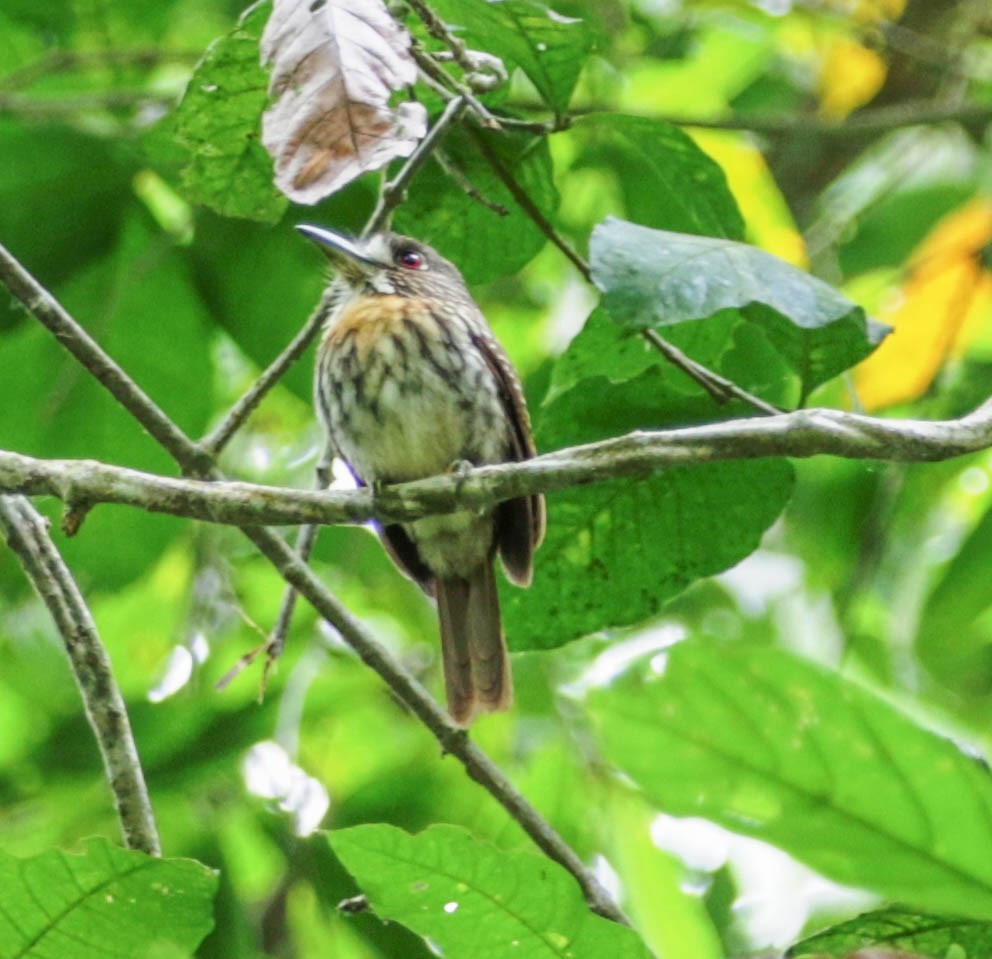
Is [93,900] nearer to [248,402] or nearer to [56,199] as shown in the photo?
[248,402]

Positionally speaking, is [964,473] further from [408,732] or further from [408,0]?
[408,0]

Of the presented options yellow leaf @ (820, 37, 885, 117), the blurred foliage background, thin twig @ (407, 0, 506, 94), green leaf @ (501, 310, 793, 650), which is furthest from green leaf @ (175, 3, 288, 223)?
yellow leaf @ (820, 37, 885, 117)

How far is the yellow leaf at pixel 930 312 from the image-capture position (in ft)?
12.8

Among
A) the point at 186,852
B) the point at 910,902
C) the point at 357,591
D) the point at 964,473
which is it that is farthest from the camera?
the point at 357,591

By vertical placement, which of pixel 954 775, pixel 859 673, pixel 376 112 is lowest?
pixel 859 673

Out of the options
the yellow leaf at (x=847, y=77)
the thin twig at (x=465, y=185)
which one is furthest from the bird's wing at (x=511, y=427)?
the yellow leaf at (x=847, y=77)

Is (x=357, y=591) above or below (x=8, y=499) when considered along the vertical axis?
below

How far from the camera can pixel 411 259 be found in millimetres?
3557

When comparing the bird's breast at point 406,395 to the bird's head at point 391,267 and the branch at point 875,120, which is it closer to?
the bird's head at point 391,267

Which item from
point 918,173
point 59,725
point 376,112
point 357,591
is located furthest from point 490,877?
point 918,173

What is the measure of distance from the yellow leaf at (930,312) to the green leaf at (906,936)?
2015mm

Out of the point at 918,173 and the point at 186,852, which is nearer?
the point at 186,852

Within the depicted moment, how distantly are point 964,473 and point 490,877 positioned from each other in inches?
94.4

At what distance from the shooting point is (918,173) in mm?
5117
